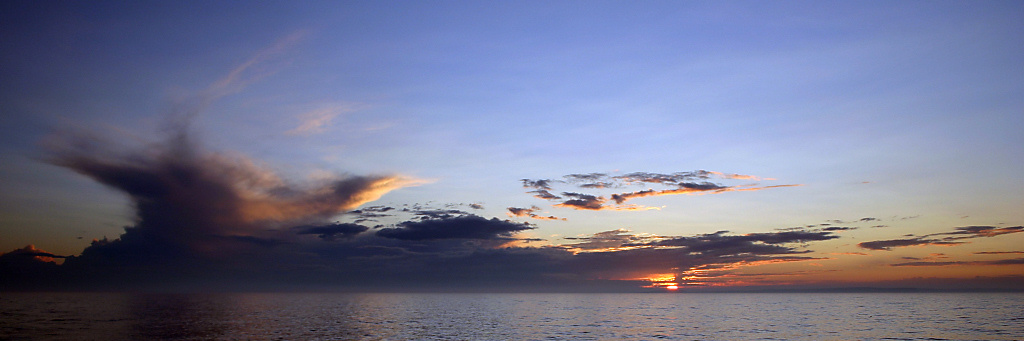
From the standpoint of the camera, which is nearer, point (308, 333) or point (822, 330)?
point (308, 333)

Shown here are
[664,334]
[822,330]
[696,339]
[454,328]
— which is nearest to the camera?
[696,339]

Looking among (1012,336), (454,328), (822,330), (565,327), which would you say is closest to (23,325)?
(454,328)

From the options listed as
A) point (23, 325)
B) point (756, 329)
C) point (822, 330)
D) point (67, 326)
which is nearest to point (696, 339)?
point (756, 329)

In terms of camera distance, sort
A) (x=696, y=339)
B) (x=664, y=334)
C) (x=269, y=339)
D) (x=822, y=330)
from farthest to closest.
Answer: (x=822, y=330)
(x=664, y=334)
(x=696, y=339)
(x=269, y=339)

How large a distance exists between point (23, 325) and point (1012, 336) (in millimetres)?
147877

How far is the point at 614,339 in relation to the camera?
67.9m

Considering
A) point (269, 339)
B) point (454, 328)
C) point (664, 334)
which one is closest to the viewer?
point (269, 339)

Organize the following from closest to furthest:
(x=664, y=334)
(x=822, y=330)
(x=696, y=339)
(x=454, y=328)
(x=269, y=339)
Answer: (x=269, y=339), (x=696, y=339), (x=664, y=334), (x=822, y=330), (x=454, y=328)

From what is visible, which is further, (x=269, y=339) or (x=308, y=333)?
(x=308, y=333)

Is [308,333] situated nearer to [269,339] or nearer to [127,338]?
[269,339]

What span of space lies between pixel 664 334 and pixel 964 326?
54.5 meters

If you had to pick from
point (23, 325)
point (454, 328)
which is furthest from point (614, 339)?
point (23, 325)

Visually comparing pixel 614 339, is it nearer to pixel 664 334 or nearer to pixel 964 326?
pixel 664 334

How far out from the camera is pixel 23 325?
3275 inches
